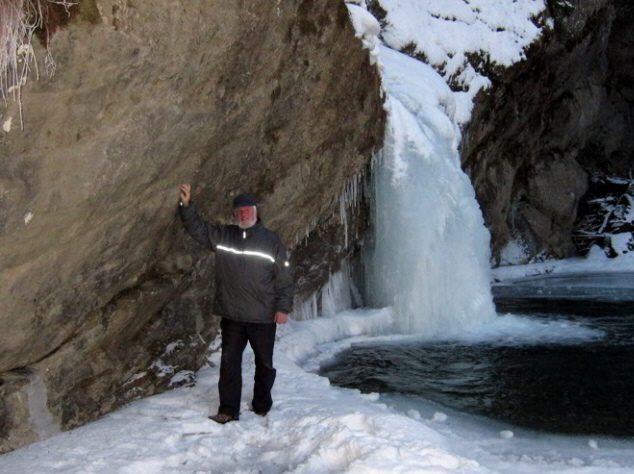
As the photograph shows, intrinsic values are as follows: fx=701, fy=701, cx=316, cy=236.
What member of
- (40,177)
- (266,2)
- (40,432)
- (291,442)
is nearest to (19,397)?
(40,432)

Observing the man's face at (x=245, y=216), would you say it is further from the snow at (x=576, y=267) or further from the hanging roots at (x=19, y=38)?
the snow at (x=576, y=267)

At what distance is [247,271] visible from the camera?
4.88 m

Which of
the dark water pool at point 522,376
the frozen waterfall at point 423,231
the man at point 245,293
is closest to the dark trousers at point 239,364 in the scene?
the man at point 245,293

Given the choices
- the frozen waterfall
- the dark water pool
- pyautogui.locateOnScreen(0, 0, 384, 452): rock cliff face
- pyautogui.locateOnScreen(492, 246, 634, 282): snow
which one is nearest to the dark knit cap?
pyautogui.locateOnScreen(0, 0, 384, 452): rock cliff face

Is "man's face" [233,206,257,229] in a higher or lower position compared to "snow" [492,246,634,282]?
higher

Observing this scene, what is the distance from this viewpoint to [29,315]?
4.21 metres

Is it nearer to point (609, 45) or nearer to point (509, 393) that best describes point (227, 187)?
point (509, 393)

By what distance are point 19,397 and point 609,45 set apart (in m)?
19.1

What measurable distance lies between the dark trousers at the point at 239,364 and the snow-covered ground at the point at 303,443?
125mm

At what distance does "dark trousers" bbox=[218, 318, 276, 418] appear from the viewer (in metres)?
4.83

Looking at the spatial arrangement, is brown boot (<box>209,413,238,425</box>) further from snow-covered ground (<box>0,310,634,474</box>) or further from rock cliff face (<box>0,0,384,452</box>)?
rock cliff face (<box>0,0,384,452</box>)

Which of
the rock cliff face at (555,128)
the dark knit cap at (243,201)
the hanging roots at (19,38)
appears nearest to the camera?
the hanging roots at (19,38)

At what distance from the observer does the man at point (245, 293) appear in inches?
190

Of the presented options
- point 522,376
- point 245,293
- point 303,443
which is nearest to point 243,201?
point 245,293
